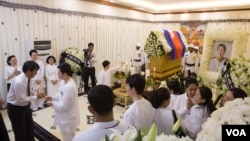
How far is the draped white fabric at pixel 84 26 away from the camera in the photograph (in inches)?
204

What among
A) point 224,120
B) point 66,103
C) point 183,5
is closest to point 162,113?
point 224,120

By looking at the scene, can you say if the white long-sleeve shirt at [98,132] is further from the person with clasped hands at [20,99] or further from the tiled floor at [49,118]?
the tiled floor at [49,118]

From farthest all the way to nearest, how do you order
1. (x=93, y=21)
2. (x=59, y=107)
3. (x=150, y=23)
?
(x=150, y=23), (x=93, y=21), (x=59, y=107)

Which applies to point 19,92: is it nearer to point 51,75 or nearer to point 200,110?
point 200,110

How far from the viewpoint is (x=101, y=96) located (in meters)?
1.48

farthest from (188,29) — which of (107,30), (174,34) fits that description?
(174,34)

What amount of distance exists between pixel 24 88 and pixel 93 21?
5156 mm

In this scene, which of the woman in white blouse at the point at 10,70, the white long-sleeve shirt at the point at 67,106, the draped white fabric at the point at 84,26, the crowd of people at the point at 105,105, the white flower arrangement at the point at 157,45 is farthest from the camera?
the draped white fabric at the point at 84,26

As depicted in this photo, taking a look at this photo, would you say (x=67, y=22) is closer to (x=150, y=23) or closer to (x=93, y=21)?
(x=93, y=21)

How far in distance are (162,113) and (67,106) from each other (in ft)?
4.66

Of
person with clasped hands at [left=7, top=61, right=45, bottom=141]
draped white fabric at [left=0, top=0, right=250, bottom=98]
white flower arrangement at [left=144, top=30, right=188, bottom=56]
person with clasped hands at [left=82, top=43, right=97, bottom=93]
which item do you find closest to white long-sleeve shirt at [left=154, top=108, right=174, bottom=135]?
person with clasped hands at [left=7, top=61, right=45, bottom=141]

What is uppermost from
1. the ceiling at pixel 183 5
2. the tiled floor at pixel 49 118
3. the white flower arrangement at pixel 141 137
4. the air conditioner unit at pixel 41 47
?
the ceiling at pixel 183 5

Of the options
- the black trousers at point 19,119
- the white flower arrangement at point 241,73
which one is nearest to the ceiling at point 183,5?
the black trousers at point 19,119

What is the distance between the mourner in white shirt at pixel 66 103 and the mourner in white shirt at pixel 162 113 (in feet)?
4.12
